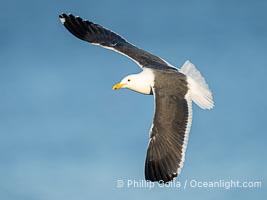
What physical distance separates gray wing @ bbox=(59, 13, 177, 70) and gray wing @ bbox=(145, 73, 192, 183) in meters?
1.42

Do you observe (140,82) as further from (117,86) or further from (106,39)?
(106,39)

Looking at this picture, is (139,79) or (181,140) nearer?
(181,140)

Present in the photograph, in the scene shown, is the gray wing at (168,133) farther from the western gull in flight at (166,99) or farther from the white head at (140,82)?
the white head at (140,82)

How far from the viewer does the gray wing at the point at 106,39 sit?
39.3 feet

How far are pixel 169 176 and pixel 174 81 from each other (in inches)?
69.0

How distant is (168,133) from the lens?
9828 millimetres

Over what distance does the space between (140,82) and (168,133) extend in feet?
4.66

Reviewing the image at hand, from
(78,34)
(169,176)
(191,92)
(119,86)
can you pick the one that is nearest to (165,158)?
(169,176)

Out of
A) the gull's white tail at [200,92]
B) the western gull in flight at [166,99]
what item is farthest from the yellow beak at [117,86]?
the gull's white tail at [200,92]

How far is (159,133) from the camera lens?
9.84 metres

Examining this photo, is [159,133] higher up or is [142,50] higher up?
[142,50]

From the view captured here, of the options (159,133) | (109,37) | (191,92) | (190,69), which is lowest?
(159,133)

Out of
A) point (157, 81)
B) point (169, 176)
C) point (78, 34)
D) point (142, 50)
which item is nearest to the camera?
point (169, 176)

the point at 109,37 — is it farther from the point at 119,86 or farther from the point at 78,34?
the point at 119,86
